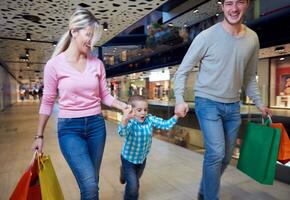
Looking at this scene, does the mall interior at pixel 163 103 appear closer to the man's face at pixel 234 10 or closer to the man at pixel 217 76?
the man at pixel 217 76

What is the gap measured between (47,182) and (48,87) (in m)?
0.57

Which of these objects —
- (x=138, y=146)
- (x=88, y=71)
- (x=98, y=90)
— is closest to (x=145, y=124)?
(x=138, y=146)

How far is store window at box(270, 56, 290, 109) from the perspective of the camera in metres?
14.9

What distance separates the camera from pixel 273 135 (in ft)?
6.40

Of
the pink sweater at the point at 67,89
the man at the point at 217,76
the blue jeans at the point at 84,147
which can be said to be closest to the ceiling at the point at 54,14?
the man at the point at 217,76

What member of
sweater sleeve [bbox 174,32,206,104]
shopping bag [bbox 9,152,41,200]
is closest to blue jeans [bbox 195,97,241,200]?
sweater sleeve [bbox 174,32,206,104]

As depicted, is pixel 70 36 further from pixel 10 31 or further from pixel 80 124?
pixel 10 31

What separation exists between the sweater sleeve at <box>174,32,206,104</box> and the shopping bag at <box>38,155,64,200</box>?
3.06ft

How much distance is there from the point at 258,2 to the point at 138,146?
399 inches

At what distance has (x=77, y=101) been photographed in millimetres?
1648

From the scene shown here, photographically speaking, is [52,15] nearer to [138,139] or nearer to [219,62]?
[138,139]

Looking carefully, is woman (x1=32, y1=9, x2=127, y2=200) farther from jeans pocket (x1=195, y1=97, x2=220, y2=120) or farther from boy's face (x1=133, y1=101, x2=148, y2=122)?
jeans pocket (x1=195, y1=97, x2=220, y2=120)

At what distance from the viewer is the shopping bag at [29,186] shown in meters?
1.38

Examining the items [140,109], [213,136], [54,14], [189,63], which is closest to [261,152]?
[213,136]
